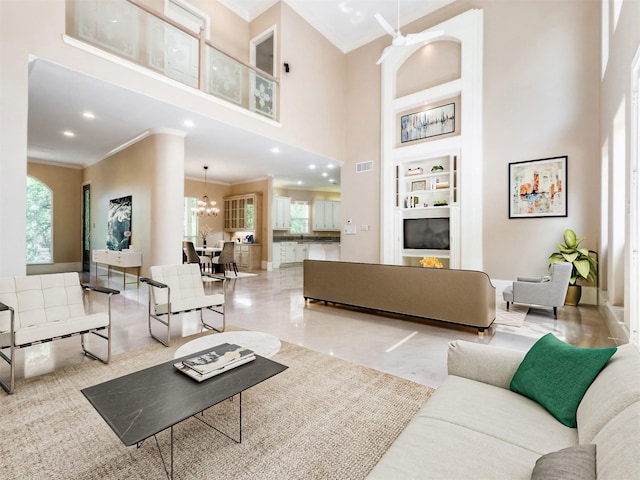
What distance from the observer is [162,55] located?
470cm

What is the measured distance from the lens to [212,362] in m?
1.86

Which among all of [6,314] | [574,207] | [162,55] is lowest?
[6,314]

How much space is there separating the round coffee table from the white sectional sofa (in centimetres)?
127

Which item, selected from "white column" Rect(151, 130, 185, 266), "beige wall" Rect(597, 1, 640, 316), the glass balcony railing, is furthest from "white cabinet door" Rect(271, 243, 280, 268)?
"beige wall" Rect(597, 1, 640, 316)

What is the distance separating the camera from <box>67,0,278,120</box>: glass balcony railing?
4047mm

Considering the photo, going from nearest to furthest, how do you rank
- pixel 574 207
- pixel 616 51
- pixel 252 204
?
1. pixel 616 51
2. pixel 574 207
3. pixel 252 204

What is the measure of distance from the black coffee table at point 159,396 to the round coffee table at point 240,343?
38cm

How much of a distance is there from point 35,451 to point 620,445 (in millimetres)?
2520

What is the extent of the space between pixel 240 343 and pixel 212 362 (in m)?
0.63

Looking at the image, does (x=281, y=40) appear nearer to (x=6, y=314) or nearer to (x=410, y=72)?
(x=410, y=72)

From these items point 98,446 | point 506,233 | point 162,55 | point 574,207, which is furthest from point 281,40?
point 98,446

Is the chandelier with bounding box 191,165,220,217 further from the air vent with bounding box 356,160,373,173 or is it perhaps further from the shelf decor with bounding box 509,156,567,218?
the shelf decor with bounding box 509,156,567,218

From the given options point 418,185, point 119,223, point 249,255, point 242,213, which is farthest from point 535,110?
point 119,223

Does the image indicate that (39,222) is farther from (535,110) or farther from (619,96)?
(619,96)
